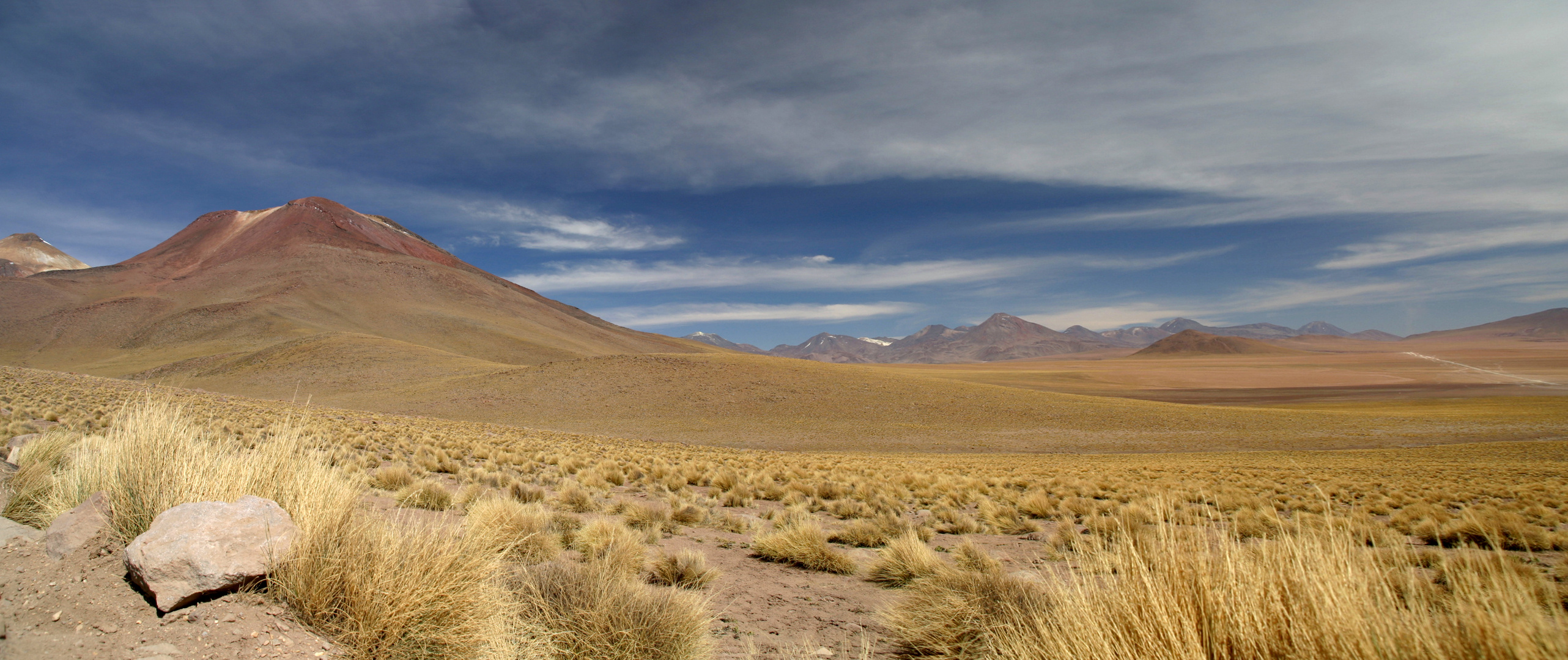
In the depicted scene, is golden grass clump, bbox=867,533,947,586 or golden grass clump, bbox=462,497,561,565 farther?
golden grass clump, bbox=867,533,947,586

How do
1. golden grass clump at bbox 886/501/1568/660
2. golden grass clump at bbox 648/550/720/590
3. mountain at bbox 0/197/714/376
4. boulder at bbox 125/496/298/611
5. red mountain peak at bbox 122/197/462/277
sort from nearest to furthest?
golden grass clump at bbox 886/501/1568/660 → boulder at bbox 125/496/298/611 → golden grass clump at bbox 648/550/720/590 → mountain at bbox 0/197/714/376 → red mountain peak at bbox 122/197/462/277

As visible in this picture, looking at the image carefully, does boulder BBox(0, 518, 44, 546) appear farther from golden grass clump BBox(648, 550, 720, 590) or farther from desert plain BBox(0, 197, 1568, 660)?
golden grass clump BBox(648, 550, 720, 590)

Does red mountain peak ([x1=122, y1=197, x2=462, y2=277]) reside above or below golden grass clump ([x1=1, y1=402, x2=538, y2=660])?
above

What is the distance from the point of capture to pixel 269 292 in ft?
285

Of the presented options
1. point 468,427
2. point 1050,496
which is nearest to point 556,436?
point 468,427

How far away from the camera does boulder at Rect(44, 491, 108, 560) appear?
3.61 metres

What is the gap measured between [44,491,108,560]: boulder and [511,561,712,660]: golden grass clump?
246cm

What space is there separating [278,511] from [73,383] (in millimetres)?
26802

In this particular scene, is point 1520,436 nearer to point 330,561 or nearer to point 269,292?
point 330,561

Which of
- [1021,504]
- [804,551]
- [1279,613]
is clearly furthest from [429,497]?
[1021,504]

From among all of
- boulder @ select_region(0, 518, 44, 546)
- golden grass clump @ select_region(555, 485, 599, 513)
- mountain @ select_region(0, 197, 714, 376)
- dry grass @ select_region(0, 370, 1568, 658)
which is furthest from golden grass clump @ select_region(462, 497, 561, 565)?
mountain @ select_region(0, 197, 714, 376)

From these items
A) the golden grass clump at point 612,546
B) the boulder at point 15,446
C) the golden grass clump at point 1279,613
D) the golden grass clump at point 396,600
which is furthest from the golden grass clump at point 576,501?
the golden grass clump at point 1279,613

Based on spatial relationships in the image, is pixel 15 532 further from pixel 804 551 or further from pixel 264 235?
pixel 264 235

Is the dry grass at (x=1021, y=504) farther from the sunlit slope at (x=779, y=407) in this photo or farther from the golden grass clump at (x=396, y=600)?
the sunlit slope at (x=779, y=407)
